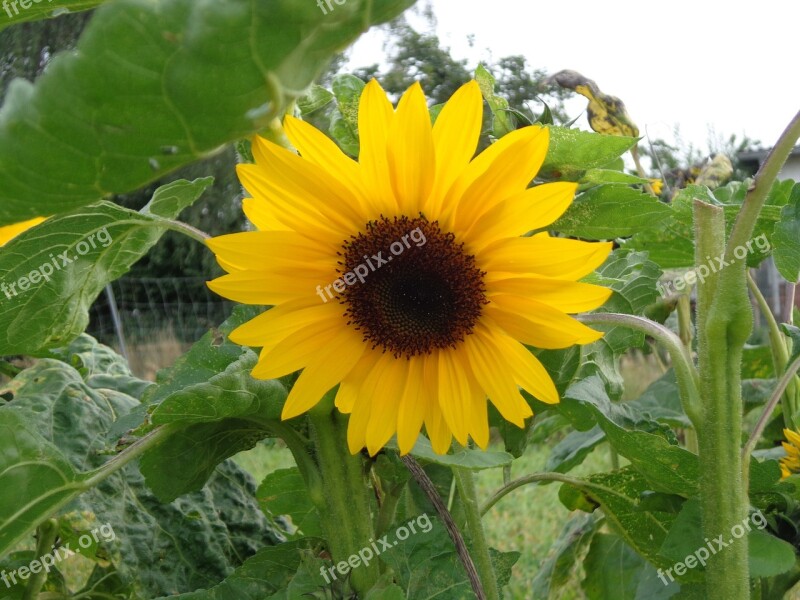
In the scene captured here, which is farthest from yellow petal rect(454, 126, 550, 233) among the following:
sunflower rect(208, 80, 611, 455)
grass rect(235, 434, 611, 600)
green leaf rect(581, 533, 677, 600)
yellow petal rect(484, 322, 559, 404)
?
grass rect(235, 434, 611, 600)

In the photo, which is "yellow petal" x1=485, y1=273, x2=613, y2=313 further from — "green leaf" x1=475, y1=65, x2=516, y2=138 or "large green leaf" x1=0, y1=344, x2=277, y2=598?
"large green leaf" x1=0, y1=344, x2=277, y2=598

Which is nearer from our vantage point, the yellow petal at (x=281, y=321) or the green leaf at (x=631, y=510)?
the yellow petal at (x=281, y=321)

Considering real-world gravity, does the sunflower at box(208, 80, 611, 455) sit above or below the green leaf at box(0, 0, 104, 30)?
below

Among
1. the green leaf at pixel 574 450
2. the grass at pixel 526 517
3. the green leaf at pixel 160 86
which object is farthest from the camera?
the grass at pixel 526 517

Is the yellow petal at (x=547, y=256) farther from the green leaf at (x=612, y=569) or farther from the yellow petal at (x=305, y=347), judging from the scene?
the green leaf at (x=612, y=569)

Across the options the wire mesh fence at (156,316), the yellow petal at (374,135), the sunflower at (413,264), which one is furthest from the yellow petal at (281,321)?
the wire mesh fence at (156,316)

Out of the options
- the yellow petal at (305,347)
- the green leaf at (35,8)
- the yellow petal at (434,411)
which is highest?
the green leaf at (35,8)

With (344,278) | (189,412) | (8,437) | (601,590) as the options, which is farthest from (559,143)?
(601,590)
